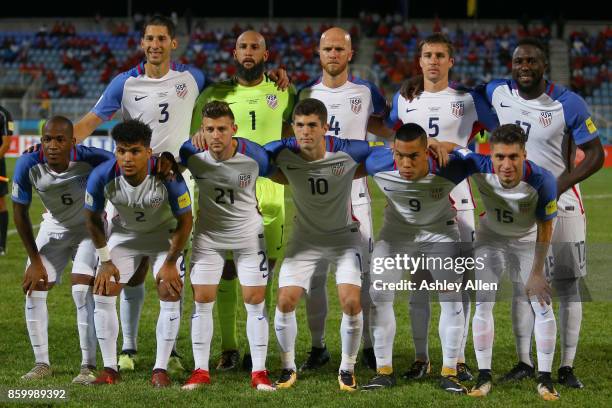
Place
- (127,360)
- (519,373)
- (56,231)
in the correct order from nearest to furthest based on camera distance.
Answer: (519,373), (56,231), (127,360)

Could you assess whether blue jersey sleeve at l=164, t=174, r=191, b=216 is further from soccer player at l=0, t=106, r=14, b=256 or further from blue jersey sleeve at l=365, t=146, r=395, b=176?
soccer player at l=0, t=106, r=14, b=256

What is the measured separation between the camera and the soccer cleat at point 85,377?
5.70 metres

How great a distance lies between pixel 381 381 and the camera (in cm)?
568

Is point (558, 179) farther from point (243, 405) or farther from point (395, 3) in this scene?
point (395, 3)

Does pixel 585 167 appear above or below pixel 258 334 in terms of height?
above

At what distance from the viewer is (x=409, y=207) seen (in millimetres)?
5727

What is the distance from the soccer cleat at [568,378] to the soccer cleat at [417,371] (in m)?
0.87

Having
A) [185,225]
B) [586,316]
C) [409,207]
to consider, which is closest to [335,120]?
[409,207]

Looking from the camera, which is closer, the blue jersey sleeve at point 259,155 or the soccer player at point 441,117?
the blue jersey sleeve at point 259,155

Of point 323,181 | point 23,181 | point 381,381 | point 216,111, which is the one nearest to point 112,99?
point 23,181

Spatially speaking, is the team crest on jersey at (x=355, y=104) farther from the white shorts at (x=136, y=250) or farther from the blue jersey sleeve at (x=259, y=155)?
the white shorts at (x=136, y=250)

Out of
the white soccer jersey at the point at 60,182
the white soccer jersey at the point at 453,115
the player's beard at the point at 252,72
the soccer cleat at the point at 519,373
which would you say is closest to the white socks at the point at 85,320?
the white soccer jersey at the point at 60,182

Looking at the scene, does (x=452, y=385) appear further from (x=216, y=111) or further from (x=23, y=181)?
(x=23, y=181)

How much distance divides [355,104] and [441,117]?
0.64 m
